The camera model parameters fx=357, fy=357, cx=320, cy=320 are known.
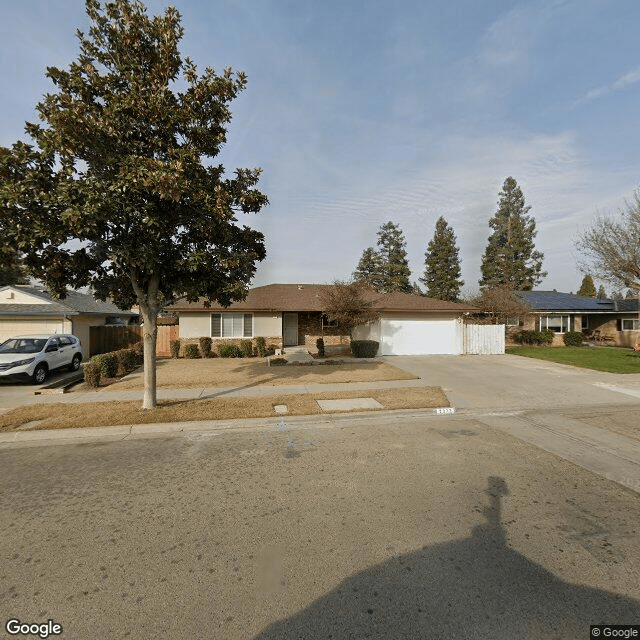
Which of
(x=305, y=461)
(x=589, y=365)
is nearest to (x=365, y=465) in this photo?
(x=305, y=461)

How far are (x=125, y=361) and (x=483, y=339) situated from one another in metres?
18.3

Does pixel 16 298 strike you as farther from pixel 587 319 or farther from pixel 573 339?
pixel 587 319

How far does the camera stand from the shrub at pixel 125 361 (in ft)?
45.3

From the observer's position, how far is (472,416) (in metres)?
8.12

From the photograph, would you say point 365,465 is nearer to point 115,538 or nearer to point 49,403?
point 115,538

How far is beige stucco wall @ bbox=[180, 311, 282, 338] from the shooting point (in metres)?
19.8

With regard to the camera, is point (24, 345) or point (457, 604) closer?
point (457, 604)

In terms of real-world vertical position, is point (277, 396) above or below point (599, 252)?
below

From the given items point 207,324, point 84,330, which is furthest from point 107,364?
point 84,330

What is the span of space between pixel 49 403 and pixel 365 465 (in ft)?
28.8

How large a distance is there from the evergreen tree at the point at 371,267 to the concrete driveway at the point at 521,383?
31210 millimetres

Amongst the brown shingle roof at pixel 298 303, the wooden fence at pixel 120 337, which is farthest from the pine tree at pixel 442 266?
the wooden fence at pixel 120 337

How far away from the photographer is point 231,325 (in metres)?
20.5

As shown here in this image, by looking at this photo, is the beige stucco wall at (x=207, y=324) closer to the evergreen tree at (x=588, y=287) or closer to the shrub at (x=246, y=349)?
the shrub at (x=246, y=349)
